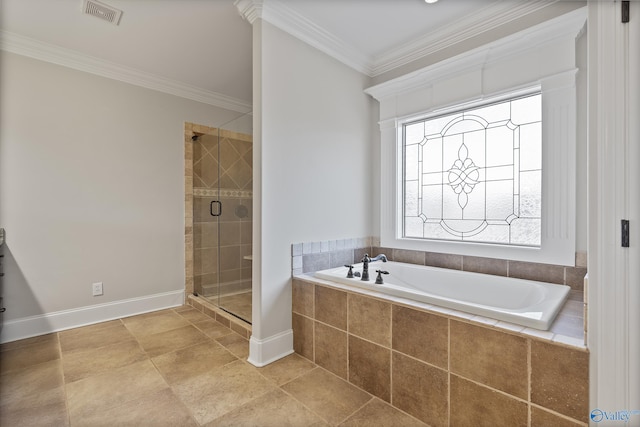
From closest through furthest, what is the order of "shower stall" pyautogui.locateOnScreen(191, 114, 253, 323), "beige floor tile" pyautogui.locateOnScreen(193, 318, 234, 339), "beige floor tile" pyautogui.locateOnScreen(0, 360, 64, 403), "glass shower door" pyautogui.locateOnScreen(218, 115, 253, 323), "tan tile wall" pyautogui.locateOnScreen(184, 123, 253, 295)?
"beige floor tile" pyautogui.locateOnScreen(0, 360, 64, 403) → "beige floor tile" pyautogui.locateOnScreen(193, 318, 234, 339) → "glass shower door" pyautogui.locateOnScreen(218, 115, 253, 323) → "shower stall" pyautogui.locateOnScreen(191, 114, 253, 323) → "tan tile wall" pyautogui.locateOnScreen(184, 123, 253, 295)

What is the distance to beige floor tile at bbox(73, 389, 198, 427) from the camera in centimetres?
144

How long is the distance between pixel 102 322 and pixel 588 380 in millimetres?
3482

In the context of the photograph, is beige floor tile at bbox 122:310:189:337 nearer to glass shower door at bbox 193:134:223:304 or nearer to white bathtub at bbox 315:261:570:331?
glass shower door at bbox 193:134:223:304

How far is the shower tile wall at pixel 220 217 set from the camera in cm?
317

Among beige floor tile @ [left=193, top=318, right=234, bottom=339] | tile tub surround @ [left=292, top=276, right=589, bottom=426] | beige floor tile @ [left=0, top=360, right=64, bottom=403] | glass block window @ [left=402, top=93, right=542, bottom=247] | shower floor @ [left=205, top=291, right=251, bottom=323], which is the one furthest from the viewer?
shower floor @ [left=205, top=291, right=251, bottom=323]

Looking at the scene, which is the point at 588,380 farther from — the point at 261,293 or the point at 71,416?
the point at 71,416

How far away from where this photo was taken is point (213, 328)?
2.62 m

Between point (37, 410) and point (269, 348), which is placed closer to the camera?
point (37, 410)

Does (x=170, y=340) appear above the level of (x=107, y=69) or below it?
below

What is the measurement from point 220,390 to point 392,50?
115 inches

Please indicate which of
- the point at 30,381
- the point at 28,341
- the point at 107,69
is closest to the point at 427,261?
the point at 30,381

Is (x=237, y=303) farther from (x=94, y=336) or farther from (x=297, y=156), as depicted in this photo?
(x=297, y=156)

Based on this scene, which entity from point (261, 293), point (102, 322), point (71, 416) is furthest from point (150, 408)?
point (102, 322)

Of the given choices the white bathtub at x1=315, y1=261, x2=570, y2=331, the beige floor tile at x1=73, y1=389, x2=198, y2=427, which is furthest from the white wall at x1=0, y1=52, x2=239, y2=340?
the white bathtub at x1=315, y1=261, x2=570, y2=331
